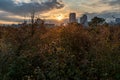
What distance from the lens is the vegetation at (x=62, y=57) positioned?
11.0 metres

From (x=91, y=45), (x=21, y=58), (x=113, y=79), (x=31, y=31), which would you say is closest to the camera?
(x=113, y=79)

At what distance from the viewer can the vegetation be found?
11.0m

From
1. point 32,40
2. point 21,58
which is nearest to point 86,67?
point 21,58

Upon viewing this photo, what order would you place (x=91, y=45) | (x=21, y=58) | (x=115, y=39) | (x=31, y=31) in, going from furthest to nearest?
(x=31, y=31), (x=115, y=39), (x=91, y=45), (x=21, y=58)

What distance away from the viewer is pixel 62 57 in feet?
37.9

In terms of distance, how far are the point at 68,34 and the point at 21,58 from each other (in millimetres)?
2328

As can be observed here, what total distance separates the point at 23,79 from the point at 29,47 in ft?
7.86

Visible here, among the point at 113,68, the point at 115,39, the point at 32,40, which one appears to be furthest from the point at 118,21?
the point at 113,68

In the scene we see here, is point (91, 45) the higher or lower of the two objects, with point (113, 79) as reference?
higher

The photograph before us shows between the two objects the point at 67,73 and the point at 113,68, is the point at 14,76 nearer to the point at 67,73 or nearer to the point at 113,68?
the point at 67,73

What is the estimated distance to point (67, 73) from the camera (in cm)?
1100

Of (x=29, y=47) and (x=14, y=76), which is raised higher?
(x=29, y=47)

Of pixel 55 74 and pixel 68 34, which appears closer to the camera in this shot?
pixel 55 74

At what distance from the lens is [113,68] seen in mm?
11164
